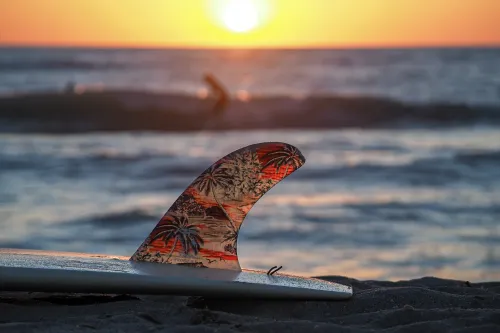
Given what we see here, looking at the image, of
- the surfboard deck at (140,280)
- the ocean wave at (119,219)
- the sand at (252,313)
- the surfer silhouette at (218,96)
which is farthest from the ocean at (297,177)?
the surfboard deck at (140,280)

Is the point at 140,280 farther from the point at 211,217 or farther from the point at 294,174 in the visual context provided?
the point at 294,174

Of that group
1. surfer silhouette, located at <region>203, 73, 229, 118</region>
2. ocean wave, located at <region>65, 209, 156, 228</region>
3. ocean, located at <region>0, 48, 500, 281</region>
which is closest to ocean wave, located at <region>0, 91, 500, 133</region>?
ocean, located at <region>0, 48, 500, 281</region>

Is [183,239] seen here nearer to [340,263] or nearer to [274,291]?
[274,291]

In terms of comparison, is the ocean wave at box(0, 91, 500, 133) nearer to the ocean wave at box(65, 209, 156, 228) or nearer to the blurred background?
the blurred background

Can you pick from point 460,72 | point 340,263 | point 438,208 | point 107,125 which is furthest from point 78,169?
point 460,72

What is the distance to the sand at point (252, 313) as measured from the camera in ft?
10.3

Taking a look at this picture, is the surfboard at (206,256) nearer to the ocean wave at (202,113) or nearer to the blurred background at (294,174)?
the blurred background at (294,174)

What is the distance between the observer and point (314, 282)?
3.65 meters

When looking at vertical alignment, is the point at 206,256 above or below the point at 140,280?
above

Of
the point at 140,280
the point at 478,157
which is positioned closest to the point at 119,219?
the point at 140,280

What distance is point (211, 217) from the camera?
3.59 metres

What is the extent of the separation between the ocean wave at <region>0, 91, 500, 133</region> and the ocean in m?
0.05

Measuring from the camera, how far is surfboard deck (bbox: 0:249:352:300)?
336 centimetres

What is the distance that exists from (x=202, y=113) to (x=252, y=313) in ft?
59.3
